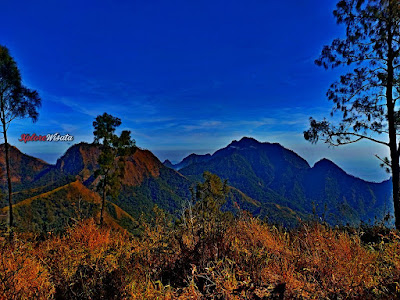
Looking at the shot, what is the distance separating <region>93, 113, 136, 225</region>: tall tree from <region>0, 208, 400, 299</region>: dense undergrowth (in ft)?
65.2

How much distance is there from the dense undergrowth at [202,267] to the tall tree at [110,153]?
19.9 metres

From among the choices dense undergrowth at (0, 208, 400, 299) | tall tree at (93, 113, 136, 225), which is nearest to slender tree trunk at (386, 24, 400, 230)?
dense undergrowth at (0, 208, 400, 299)

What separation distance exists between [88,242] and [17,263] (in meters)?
1.31

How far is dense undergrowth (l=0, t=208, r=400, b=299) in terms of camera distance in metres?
3.10

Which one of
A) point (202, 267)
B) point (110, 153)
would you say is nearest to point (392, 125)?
point (202, 267)

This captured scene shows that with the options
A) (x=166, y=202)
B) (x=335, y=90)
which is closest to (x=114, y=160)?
(x=335, y=90)

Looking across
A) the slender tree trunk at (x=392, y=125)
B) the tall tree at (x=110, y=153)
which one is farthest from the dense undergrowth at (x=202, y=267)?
the tall tree at (x=110, y=153)

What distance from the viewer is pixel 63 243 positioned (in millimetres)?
5340

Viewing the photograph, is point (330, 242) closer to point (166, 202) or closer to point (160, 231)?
point (160, 231)

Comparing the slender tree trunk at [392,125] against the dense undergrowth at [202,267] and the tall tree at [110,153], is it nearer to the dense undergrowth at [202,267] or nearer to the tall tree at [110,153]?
the dense undergrowth at [202,267]

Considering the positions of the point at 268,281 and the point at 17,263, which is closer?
the point at 268,281

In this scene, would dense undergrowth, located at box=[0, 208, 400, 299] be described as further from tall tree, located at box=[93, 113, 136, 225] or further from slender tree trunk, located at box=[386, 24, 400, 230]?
tall tree, located at box=[93, 113, 136, 225]

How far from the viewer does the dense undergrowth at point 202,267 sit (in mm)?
3100

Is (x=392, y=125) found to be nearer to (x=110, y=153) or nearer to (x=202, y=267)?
(x=202, y=267)
